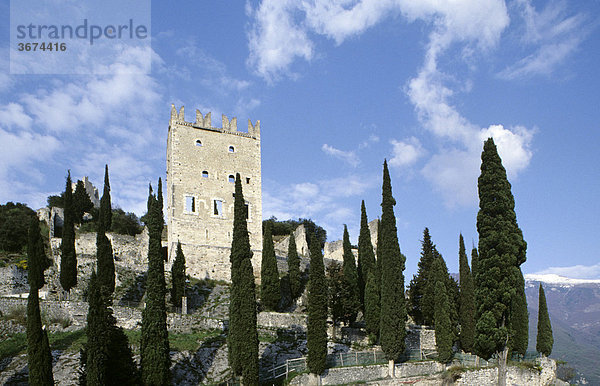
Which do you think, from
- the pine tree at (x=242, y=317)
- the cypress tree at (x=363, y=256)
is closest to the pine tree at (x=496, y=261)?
the pine tree at (x=242, y=317)

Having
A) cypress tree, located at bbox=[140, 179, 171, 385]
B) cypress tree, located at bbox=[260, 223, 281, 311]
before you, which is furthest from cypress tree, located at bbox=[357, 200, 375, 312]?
cypress tree, located at bbox=[140, 179, 171, 385]

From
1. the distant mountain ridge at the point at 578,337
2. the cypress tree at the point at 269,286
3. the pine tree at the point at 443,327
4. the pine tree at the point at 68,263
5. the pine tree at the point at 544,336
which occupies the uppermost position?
the pine tree at the point at 68,263

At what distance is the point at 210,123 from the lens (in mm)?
42312

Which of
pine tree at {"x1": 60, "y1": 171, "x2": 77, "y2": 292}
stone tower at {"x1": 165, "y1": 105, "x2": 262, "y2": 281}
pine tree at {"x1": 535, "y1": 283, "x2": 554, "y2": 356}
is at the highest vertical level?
stone tower at {"x1": 165, "y1": 105, "x2": 262, "y2": 281}

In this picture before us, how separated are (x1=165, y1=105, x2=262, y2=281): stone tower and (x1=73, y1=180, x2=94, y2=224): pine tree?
13.9 meters

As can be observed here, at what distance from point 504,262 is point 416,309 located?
49.8ft

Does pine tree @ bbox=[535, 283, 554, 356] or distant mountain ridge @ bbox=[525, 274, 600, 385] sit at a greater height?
pine tree @ bbox=[535, 283, 554, 356]

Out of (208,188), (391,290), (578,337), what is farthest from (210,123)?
(578,337)

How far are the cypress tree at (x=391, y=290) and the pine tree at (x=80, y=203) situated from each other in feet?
112

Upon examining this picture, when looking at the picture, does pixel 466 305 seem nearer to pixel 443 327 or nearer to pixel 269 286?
pixel 443 327

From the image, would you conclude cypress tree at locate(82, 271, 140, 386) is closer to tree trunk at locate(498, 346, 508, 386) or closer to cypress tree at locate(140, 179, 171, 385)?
cypress tree at locate(140, 179, 171, 385)

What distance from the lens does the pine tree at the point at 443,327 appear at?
25.8m

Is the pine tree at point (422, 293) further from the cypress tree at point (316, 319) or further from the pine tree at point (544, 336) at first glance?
the cypress tree at point (316, 319)

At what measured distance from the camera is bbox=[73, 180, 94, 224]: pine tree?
161 feet
